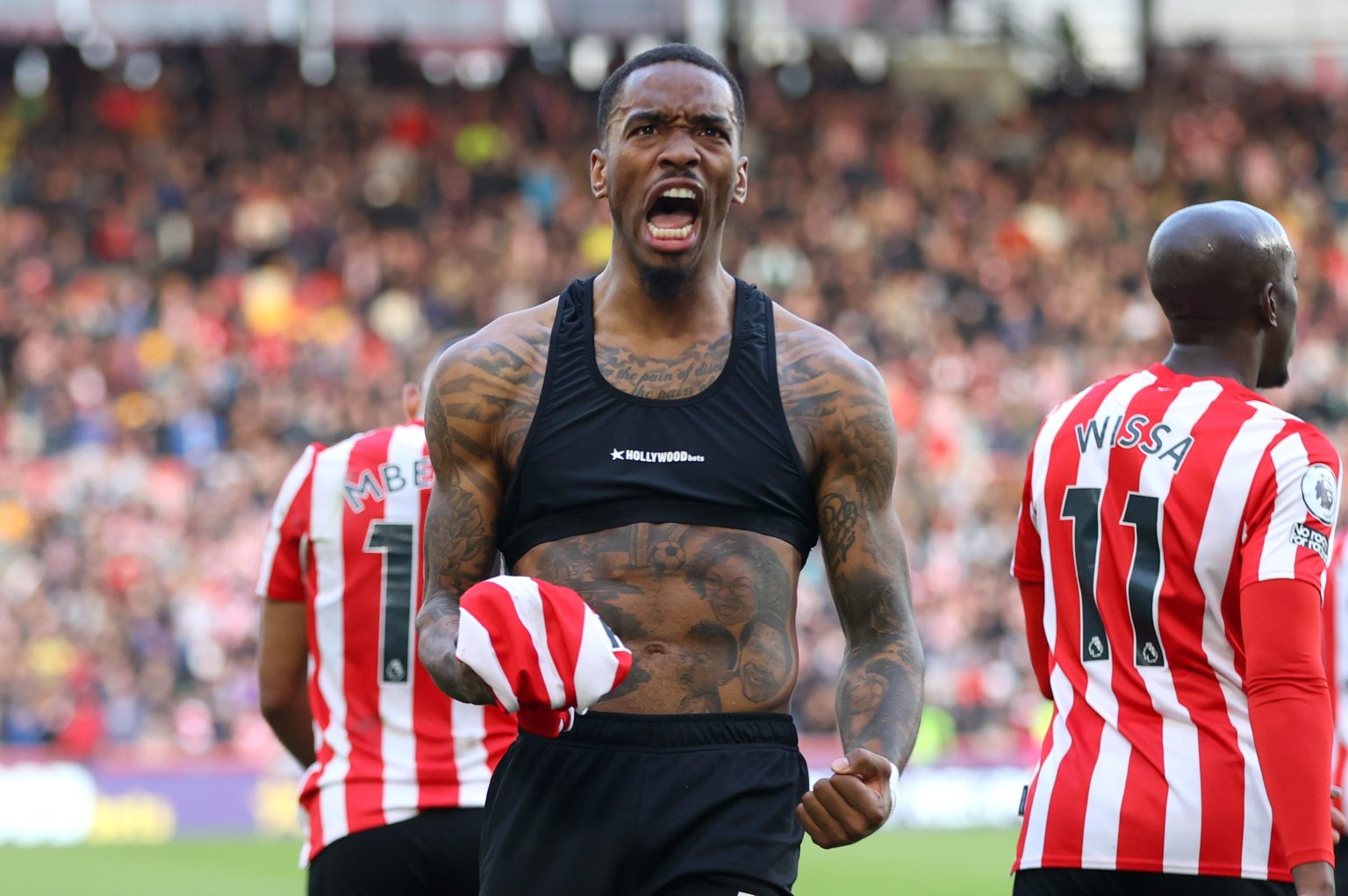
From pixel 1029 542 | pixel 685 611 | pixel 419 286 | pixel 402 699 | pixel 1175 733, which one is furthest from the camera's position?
pixel 419 286

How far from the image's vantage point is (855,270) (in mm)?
22297

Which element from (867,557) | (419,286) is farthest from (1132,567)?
(419,286)

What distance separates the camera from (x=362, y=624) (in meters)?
5.37

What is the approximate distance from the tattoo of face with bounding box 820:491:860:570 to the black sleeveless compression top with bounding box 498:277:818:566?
31 millimetres

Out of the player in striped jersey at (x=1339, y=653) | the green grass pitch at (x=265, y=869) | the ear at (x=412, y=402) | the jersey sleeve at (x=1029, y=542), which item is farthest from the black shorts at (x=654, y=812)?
the green grass pitch at (x=265, y=869)

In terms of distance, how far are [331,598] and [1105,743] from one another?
7.38ft

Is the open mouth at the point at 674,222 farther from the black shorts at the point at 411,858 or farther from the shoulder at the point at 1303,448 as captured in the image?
the black shorts at the point at 411,858

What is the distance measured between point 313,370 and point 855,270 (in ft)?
20.4

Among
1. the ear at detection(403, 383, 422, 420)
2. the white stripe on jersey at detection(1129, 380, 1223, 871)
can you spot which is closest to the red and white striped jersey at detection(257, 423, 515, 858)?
the ear at detection(403, 383, 422, 420)

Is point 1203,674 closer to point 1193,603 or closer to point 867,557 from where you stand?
point 1193,603

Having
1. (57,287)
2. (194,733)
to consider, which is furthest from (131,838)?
(57,287)

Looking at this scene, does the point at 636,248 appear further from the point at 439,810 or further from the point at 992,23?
the point at 992,23

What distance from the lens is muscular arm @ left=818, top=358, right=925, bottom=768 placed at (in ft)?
12.1

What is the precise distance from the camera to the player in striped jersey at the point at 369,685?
5242mm
